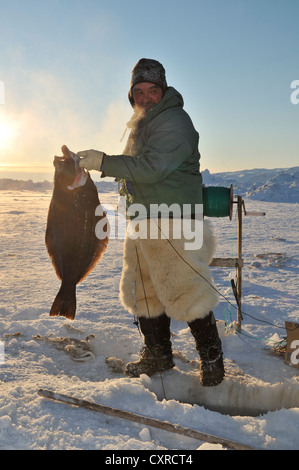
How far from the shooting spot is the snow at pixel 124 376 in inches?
85.7

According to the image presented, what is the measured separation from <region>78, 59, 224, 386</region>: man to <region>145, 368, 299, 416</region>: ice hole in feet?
0.37

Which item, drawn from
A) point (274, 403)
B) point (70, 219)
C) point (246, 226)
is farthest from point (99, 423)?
point (246, 226)

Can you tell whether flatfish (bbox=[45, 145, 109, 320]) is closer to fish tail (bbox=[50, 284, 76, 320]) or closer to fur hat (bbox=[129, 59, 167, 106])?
fish tail (bbox=[50, 284, 76, 320])

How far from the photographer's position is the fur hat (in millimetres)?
2891

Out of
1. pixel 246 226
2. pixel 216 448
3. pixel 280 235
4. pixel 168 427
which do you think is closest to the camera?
pixel 216 448

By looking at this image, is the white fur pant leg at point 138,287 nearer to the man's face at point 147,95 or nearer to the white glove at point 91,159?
the white glove at point 91,159

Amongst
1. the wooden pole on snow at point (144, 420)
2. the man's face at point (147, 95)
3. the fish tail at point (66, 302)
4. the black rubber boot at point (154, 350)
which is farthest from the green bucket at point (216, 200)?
the wooden pole on snow at point (144, 420)

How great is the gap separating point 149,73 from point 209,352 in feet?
7.21

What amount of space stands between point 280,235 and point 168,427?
9.53m

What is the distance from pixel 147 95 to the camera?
116 inches

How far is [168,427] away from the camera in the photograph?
85.2 inches

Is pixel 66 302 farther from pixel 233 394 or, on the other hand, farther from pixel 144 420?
pixel 233 394
